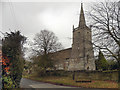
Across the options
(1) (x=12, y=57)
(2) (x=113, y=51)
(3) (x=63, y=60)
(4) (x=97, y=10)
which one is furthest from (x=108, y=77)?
(3) (x=63, y=60)

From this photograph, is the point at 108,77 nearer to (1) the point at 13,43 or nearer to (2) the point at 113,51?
(2) the point at 113,51

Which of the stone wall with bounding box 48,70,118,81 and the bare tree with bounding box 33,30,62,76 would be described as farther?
the bare tree with bounding box 33,30,62,76

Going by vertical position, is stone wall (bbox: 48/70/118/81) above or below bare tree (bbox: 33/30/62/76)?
below

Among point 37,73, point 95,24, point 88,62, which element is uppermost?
point 95,24

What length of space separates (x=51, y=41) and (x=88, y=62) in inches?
593

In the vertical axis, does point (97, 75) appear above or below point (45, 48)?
below

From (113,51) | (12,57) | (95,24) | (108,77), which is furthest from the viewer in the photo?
(108,77)

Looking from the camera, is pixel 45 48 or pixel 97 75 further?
pixel 45 48

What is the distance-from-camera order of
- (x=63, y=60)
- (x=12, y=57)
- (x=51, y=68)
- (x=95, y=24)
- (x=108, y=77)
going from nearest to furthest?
1. (x=12, y=57)
2. (x=95, y=24)
3. (x=108, y=77)
4. (x=51, y=68)
5. (x=63, y=60)

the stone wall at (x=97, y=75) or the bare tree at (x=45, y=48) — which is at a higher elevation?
the bare tree at (x=45, y=48)

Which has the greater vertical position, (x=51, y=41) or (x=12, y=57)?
(x=51, y=41)

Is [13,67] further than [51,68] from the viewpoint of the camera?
No

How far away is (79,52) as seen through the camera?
3856cm

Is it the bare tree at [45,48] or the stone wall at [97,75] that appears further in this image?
the bare tree at [45,48]
